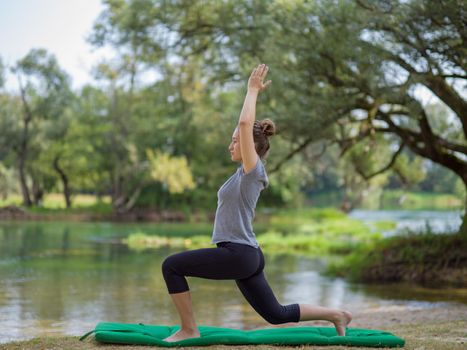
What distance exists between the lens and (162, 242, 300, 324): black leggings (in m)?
5.07

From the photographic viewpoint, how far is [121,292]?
13609 mm

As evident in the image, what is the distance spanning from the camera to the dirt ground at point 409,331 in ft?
17.5

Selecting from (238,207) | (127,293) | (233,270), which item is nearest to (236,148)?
(238,207)

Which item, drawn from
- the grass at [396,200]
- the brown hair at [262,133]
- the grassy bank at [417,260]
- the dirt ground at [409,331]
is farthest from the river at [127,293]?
the grass at [396,200]

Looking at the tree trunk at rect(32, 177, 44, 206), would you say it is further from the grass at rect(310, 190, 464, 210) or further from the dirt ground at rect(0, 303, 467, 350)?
the dirt ground at rect(0, 303, 467, 350)

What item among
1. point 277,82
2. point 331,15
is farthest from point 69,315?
point 331,15

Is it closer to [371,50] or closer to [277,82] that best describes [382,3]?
[371,50]

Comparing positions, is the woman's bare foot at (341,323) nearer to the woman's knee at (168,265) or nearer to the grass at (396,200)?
the woman's knee at (168,265)

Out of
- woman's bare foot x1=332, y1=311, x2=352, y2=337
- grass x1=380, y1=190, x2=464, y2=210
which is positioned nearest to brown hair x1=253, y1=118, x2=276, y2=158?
woman's bare foot x1=332, y1=311, x2=352, y2=337

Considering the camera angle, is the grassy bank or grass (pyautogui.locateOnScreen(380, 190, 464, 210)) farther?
grass (pyautogui.locateOnScreen(380, 190, 464, 210))

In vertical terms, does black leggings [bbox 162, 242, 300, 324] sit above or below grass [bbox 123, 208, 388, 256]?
above

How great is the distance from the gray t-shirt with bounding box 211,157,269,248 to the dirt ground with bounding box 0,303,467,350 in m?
0.89

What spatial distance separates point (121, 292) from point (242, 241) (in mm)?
9026

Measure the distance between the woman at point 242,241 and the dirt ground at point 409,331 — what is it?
42 centimetres
